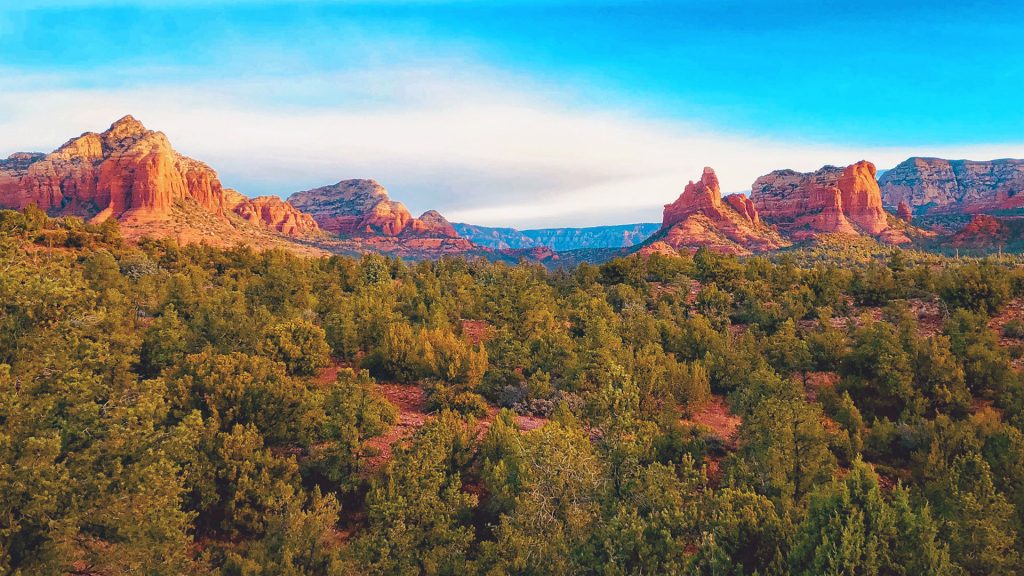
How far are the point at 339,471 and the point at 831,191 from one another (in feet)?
659

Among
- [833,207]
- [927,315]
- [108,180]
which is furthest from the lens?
[833,207]

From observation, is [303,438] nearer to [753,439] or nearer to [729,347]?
[753,439]

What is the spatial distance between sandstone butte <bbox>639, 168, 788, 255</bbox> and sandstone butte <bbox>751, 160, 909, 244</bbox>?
12.0 metres

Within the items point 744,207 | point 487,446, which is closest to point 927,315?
point 487,446

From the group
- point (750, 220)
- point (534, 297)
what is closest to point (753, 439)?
point (534, 297)

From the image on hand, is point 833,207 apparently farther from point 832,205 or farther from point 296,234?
point 296,234

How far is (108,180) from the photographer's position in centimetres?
14925

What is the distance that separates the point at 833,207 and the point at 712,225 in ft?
145

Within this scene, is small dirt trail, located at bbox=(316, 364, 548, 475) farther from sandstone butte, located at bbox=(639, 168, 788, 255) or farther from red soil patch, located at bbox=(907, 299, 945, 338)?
sandstone butte, located at bbox=(639, 168, 788, 255)

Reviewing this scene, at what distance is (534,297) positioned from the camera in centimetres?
4862

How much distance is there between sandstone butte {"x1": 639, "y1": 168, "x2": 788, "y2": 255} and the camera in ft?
509

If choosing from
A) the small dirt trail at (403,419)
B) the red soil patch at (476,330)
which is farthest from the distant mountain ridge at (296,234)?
the small dirt trail at (403,419)

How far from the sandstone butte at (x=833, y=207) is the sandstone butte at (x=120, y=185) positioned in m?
181

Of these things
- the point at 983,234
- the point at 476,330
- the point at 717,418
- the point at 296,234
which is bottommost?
the point at 717,418
